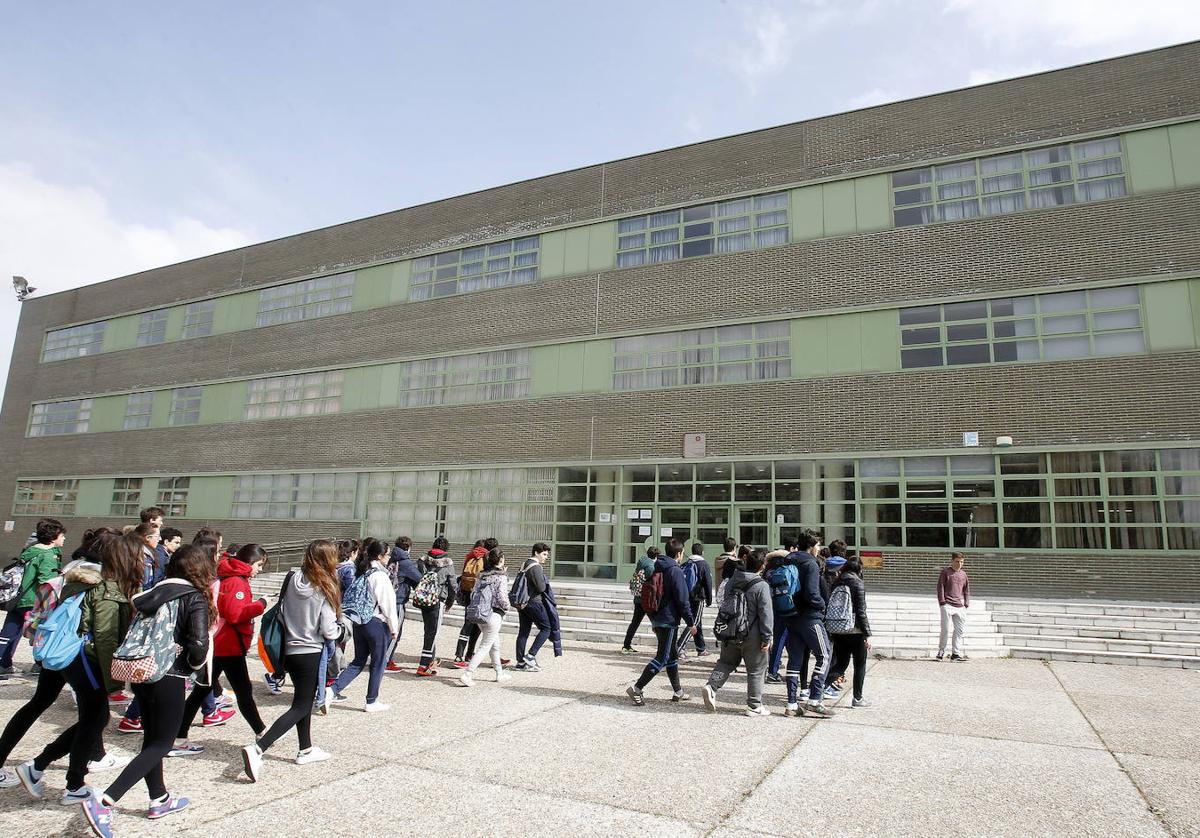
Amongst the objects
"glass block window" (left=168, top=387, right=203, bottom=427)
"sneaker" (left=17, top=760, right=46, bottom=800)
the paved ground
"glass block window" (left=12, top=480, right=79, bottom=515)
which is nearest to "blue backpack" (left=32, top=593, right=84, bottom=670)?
"sneaker" (left=17, top=760, right=46, bottom=800)

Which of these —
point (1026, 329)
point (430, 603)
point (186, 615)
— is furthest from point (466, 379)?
point (186, 615)

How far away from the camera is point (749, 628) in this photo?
7824mm

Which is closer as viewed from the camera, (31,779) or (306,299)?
(31,779)

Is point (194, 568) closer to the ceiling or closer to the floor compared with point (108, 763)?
closer to the ceiling

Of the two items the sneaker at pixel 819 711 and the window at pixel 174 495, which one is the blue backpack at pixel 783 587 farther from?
the window at pixel 174 495

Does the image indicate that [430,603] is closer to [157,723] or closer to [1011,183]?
[157,723]

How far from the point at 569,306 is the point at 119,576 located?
17415 millimetres

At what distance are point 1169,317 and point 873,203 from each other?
6422 millimetres

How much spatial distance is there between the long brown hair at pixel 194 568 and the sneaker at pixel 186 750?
5.45 feet

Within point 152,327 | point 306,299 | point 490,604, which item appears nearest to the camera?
point 490,604

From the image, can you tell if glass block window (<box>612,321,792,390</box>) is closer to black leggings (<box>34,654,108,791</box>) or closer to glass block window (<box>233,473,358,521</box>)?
glass block window (<box>233,473,358,521</box>)

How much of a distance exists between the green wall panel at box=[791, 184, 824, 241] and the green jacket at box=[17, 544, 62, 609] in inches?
639

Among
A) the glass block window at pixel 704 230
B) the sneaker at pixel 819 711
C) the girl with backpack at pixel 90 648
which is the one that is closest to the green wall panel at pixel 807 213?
the glass block window at pixel 704 230

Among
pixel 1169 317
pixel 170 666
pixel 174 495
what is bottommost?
pixel 170 666
